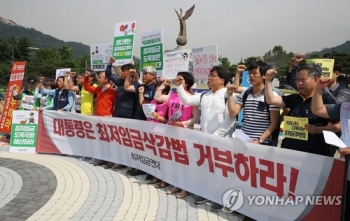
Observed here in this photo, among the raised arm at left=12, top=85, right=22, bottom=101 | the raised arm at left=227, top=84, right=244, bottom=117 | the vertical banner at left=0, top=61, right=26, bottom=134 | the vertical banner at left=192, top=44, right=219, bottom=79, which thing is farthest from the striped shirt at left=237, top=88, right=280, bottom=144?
the vertical banner at left=0, top=61, right=26, bottom=134

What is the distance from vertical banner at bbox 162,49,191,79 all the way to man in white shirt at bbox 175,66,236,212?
4.26ft

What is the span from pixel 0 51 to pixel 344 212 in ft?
223

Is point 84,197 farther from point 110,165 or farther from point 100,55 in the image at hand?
point 100,55

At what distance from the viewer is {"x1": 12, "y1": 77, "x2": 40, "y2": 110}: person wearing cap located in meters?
7.46

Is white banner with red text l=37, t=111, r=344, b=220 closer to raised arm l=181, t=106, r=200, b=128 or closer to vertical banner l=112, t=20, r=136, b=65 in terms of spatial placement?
raised arm l=181, t=106, r=200, b=128

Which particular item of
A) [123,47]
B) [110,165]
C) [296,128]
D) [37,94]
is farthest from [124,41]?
[296,128]

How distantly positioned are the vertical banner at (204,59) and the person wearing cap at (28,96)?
13.9 ft

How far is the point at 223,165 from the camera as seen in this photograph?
11.8 ft

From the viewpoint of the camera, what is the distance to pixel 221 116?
3.95 metres

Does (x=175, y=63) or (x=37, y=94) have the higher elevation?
(x=175, y=63)

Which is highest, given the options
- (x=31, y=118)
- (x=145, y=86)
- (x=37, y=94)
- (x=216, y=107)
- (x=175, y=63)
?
(x=175, y=63)

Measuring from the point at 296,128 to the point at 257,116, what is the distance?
672 millimetres

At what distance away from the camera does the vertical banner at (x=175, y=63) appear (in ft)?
17.7

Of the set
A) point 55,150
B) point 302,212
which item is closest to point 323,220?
point 302,212
